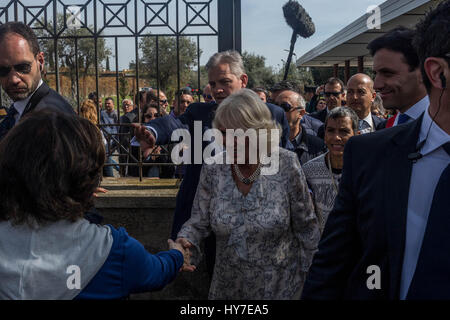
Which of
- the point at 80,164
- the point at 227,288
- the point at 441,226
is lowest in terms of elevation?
the point at 227,288

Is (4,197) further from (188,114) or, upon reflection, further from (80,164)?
(188,114)

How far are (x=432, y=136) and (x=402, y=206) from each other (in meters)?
0.23

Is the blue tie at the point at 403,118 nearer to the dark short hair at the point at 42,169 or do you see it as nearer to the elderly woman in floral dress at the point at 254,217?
the elderly woman in floral dress at the point at 254,217

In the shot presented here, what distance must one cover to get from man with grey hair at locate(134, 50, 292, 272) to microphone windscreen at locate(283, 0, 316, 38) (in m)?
14.7

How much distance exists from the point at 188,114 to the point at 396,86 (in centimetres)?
140

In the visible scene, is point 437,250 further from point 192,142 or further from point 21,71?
point 21,71

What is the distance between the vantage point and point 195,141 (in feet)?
9.93

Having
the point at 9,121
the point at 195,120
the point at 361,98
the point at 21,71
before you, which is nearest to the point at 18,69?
the point at 21,71

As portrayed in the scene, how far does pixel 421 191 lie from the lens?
1319 mm

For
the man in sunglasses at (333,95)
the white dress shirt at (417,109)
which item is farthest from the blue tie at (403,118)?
the man in sunglasses at (333,95)

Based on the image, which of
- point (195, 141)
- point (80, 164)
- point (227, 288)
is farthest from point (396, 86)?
point (80, 164)

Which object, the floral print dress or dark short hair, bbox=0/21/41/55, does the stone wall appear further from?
dark short hair, bbox=0/21/41/55
